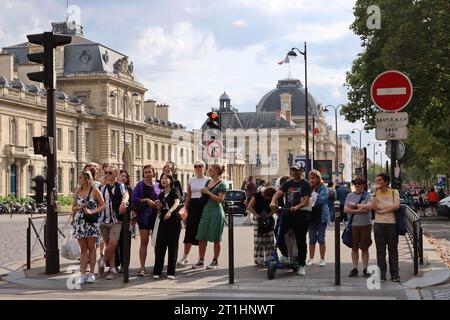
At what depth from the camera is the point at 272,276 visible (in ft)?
42.3

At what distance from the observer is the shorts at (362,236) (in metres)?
13.1

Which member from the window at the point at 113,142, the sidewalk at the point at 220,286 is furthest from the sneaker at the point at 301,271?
the window at the point at 113,142

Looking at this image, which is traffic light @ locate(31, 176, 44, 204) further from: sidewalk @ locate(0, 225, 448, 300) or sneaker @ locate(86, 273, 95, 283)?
sneaker @ locate(86, 273, 95, 283)

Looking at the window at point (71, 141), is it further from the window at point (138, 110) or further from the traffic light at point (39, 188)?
the traffic light at point (39, 188)

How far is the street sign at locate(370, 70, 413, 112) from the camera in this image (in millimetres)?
12727

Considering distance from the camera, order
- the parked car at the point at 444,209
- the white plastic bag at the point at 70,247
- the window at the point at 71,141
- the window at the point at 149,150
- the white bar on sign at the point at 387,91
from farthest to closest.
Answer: the window at the point at 149,150, the window at the point at 71,141, the parked car at the point at 444,209, the white plastic bag at the point at 70,247, the white bar on sign at the point at 387,91

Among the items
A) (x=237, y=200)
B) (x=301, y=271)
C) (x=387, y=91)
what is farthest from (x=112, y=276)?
(x=237, y=200)

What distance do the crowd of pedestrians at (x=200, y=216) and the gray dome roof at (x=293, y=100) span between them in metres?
173

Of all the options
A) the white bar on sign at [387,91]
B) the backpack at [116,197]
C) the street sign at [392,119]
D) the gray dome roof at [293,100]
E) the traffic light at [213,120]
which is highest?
the gray dome roof at [293,100]

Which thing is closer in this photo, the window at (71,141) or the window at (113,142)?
the window at (71,141)

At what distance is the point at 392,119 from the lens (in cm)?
1287
